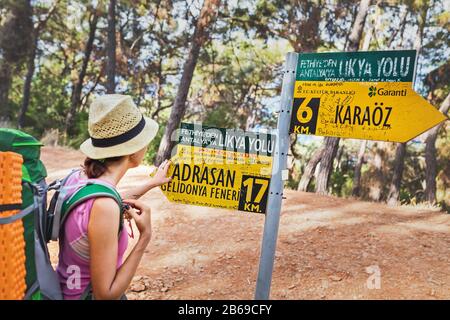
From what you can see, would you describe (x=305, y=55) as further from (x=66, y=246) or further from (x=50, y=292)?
(x=50, y=292)

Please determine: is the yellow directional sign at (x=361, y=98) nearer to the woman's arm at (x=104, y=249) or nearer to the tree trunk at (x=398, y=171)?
the woman's arm at (x=104, y=249)

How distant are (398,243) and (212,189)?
2.72 meters

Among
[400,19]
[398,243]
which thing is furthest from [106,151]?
[400,19]

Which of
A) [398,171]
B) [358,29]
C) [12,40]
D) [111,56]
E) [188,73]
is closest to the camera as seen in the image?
[358,29]

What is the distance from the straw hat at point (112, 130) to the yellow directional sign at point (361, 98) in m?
1.05

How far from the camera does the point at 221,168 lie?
8.09 feet

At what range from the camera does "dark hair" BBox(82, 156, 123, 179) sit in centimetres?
167

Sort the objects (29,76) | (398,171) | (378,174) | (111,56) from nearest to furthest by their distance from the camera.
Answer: (111,56), (398,171), (378,174), (29,76)

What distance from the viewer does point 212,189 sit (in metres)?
2.48

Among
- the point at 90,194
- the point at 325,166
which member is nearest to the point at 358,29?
the point at 325,166

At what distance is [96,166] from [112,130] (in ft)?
0.53

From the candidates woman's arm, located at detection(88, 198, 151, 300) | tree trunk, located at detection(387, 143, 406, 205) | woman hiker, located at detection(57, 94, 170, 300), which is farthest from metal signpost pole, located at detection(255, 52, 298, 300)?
tree trunk, located at detection(387, 143, 406, 205)

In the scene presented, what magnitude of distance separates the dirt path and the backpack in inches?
75.3

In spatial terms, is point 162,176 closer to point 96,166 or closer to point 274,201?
point 274,201
